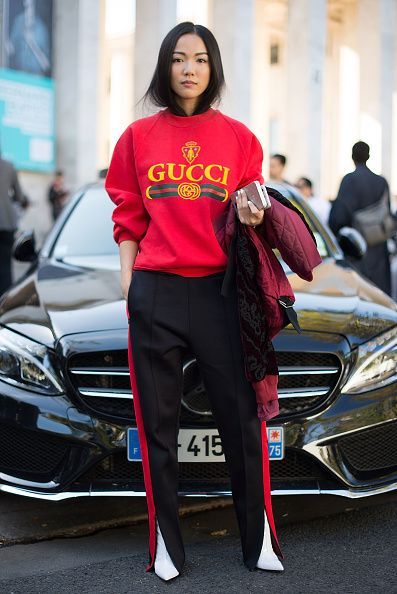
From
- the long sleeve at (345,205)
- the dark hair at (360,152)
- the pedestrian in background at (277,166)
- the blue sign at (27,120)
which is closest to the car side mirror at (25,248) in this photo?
the long sleeve at (345,205)

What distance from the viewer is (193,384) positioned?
3400mm

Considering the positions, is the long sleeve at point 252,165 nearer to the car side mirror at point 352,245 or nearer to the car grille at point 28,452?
the car grille at point 28,452

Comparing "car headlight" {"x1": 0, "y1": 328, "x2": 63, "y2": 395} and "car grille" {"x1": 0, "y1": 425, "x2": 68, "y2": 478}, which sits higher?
"car headlight" {"x1": 0, "y1": 328, "x2": 63, "y2": 395}

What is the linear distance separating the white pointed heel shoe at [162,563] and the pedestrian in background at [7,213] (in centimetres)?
640

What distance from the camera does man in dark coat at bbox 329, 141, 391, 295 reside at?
7.61 metres

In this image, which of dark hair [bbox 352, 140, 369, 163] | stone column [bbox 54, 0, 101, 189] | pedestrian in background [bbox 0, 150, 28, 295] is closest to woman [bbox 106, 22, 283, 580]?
dark hair [bbox 352, 140, 369, 163]

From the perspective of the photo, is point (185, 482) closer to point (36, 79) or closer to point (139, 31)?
point (36, 79)

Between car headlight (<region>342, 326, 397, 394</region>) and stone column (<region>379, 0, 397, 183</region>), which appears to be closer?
car headlight (<region>342, 326, 397, 394</region>)

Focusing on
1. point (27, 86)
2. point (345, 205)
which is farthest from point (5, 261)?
point (27, 86)

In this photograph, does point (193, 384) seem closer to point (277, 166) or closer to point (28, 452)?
point (28, 452)

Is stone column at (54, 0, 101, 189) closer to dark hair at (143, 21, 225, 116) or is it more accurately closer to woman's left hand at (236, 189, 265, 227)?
dark hair at (143, 21, 225, 116)

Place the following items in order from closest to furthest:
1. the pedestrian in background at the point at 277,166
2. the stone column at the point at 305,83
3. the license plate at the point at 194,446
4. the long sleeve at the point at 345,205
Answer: the license plate at the point at 194,446
the long sleeve at the point at 345,205
the pedestrian in background at the point at 277,166
the stone column at the point at 305,83

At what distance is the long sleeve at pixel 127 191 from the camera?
3.06 m

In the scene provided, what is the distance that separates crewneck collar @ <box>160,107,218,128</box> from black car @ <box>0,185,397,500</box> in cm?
85
